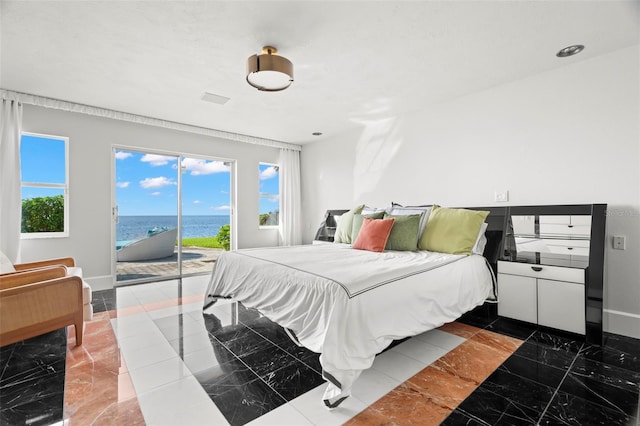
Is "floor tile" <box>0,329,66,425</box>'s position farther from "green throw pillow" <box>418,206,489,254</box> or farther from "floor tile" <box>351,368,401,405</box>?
"green throw pillow" <box>418,206,489,254</box>

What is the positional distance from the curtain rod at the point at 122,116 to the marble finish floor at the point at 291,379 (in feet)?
9.12

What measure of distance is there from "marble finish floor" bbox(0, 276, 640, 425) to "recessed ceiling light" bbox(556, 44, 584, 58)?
2.51 meters

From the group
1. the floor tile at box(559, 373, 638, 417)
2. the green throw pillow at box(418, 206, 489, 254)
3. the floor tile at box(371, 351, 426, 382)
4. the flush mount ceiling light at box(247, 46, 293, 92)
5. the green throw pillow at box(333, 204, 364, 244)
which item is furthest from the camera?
the green throw pillow at box(333, 204, 364, 244)

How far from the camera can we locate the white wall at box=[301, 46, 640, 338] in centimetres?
252

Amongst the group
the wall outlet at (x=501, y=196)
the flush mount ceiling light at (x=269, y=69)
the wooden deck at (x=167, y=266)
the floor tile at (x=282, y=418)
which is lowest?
the floor tile at (x=282, y=418)

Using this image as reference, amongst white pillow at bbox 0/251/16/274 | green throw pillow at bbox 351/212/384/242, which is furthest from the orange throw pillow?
white pillow at bbox 0/251/16/274

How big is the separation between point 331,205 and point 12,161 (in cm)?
439

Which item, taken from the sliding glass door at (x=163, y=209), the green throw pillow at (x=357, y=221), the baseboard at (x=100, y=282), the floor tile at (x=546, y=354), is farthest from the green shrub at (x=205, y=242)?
the floor tile at (x=546, y=354)

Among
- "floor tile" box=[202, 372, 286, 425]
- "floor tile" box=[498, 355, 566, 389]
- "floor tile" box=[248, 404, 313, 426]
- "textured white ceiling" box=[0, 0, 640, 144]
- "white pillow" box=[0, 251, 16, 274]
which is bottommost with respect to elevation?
"floor tile" box=[498, 355, 566, 389]

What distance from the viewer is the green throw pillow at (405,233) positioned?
304 cm

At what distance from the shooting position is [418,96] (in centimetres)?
361

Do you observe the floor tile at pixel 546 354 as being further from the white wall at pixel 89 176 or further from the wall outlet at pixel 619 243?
the white wall at pixel 89 176

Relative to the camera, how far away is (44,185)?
3.68 m

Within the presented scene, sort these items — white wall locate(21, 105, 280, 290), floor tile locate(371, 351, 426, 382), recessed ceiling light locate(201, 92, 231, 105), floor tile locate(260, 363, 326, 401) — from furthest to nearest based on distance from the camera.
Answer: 1. white wall locate(21, 105, 280, 290)
2. recessed ceiling light locate(201, 92, 231, 105)
3. floor tile locate(371, 351, 426, 382)
4. floor tile locate(260, 363, 326, 401)
